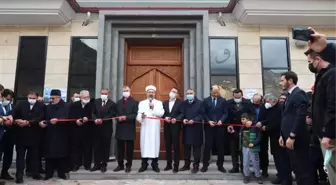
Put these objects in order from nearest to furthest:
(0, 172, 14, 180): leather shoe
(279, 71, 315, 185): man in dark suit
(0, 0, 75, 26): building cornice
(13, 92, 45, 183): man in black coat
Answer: (279, 71, 315, 185): man in dark suit → (13, 92, 45, 183): man in black coat → (0, 172, 14, 180): leather shoe → (0, 0, 75, 26): building cornice

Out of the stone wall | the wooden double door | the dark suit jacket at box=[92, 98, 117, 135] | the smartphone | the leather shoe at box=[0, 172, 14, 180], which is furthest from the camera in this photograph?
the wooden double door

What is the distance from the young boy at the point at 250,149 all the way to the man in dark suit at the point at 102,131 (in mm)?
2629

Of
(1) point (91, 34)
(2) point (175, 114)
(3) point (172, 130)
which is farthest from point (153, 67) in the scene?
(3) point (172, 130)

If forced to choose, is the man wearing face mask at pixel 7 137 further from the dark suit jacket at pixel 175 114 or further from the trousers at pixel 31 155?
the dark suit jacket at pixel 175 114

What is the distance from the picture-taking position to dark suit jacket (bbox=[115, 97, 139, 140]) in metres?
5.81

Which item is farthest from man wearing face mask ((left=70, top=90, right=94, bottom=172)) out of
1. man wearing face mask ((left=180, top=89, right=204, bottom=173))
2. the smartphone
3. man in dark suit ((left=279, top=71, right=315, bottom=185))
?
the smartphone

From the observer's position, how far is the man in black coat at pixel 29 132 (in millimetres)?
5402

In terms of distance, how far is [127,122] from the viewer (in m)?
5.89

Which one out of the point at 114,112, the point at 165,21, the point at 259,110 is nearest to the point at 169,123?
the point at 114,112

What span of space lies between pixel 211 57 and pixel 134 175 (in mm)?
3690

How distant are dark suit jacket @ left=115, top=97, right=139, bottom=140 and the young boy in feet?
6.99

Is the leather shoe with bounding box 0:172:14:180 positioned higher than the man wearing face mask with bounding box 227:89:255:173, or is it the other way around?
the man wearing face mask with bounding box 227:89:255:173

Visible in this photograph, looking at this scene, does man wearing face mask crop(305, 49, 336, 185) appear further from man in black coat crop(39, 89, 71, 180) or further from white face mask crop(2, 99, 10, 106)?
white face mask crop(2, 99, 10, 106)

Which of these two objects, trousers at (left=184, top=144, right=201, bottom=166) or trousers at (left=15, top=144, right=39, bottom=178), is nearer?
trousers at (left=15, top=144, right=39, bottom=178)
